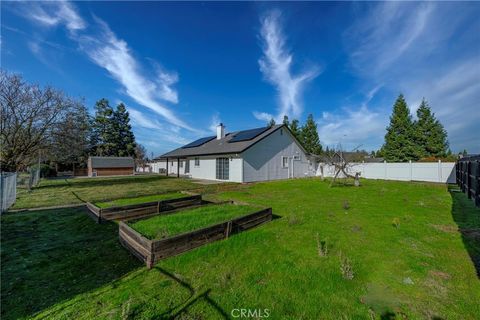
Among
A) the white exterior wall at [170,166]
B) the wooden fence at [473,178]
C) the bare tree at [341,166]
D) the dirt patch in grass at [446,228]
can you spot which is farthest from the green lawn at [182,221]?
the white exterior wall at [170,166]

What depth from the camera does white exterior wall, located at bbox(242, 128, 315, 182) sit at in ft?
54.9

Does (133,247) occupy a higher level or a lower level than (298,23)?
lower

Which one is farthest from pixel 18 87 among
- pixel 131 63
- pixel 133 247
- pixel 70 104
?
pixel 133 247

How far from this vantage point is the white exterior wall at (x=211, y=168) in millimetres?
16234

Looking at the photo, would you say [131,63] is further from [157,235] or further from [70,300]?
[70,300]

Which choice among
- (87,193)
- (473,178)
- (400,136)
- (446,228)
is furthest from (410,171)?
(87,193)

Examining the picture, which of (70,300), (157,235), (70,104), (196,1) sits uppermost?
(196,1)

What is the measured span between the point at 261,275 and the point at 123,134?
5117 cm

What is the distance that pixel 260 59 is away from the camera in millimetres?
14406

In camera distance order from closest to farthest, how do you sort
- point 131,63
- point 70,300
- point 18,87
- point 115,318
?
point 115,318
point 70,300
point 131,63
point 18,87

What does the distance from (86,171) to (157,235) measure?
3824 cm

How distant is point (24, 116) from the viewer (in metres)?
14.7

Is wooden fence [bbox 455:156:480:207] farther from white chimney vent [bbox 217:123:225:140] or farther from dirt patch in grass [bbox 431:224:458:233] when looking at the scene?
white chimney vent [bbox 217:123:225:140]

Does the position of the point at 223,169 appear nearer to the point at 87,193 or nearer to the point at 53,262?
the point at 87,193
